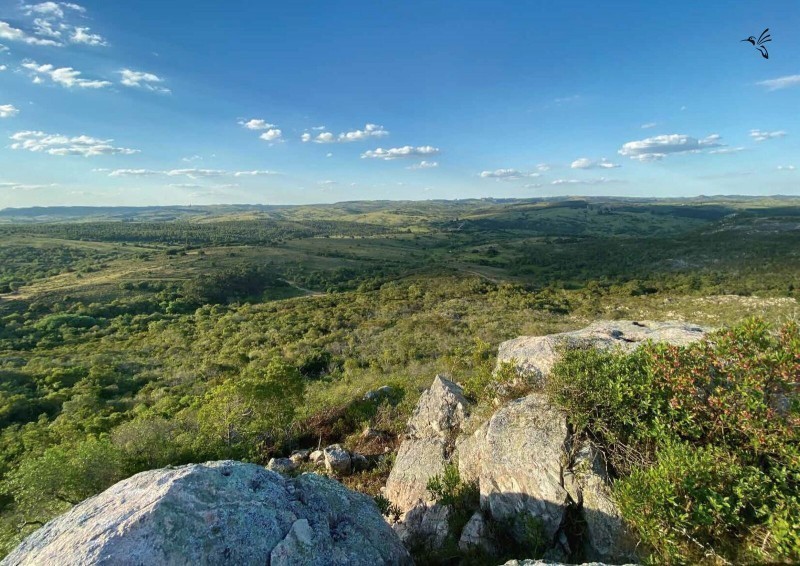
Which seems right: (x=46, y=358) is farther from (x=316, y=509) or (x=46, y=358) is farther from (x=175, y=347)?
(x=316, y=509)

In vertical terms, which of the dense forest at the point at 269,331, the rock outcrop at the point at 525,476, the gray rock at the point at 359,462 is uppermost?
the rock outcrop at the point at 525,476

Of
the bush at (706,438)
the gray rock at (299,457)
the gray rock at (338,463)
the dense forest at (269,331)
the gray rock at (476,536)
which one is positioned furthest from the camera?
the dense forest at (269,331)

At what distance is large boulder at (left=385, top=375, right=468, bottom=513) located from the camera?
11.0 meters

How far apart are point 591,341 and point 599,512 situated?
5.80m

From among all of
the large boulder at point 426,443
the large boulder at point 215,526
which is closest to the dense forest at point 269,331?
the large boulder at point 426,443

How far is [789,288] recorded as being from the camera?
5078 centimetres

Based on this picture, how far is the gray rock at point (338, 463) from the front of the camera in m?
13.6

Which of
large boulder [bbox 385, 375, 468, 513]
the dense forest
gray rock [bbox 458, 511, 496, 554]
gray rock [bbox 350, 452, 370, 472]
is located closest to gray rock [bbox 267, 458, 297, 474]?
the dense forest

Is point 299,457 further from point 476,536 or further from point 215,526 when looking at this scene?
point 215,526

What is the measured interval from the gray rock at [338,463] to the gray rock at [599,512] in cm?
803

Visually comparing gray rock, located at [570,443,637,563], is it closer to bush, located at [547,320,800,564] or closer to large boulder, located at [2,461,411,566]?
bush, located at [547,320,800,564]

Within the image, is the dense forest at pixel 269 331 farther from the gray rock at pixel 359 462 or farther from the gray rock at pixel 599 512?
the gray rock at pixel 599 512

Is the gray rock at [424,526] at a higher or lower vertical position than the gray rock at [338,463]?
higher

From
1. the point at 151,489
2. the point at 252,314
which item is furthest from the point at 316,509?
the point at 252,314
